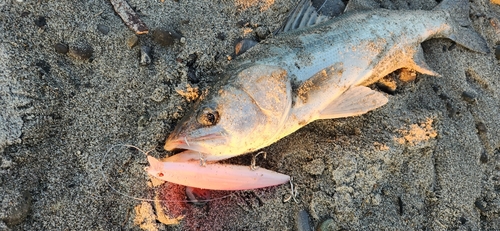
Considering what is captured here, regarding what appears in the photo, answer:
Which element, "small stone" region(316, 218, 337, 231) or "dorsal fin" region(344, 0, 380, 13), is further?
"dorsal fin" region(344, 0, 380, 13)

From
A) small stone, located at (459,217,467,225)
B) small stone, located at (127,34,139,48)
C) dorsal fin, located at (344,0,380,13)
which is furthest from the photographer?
dorsal fin, located at (344,0,380,13)

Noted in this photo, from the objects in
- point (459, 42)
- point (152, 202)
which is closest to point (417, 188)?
point (459, 42)

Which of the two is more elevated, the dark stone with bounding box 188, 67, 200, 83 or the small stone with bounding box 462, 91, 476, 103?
the dark stone with bounding box 188, 67, 200, 83

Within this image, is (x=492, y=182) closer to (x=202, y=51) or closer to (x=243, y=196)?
(x=243, y=196)

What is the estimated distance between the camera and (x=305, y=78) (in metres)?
3.31

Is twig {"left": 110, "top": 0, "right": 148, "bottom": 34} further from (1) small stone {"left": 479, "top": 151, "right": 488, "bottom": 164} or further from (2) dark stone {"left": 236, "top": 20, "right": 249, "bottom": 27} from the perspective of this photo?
(1) small stone {"left": 479, "top": 151, "right": 488, "bottom": 164}

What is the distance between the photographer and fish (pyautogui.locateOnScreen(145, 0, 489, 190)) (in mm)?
2922

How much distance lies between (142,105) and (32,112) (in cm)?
86

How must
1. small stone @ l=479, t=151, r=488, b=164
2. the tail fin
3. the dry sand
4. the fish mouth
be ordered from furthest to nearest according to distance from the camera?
the tail fin
small stone @ l=479, t=151, r=488, b=164
the dry sand
the fish mouth

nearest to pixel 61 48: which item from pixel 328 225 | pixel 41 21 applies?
pixel 41 21

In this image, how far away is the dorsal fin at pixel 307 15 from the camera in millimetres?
3879

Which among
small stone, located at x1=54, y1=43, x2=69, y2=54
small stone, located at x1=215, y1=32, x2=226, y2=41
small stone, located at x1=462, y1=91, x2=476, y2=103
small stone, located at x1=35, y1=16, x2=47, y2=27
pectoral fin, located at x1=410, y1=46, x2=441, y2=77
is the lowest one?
small stone, located at x1=462, y1=91, x2=476, y2=103

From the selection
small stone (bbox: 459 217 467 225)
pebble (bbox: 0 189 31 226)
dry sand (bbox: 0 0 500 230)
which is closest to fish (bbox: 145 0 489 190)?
dry sand (bbox: 0 0 500 230)

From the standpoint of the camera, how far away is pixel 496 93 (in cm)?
415
